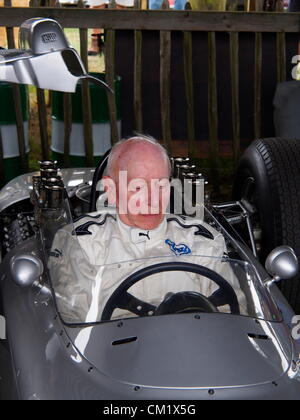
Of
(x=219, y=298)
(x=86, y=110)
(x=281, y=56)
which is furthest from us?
(x=281, y=56)

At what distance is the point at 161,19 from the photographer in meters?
5.75

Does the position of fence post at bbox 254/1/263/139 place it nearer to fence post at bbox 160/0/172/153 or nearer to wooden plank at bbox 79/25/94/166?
fence post at bbox 160/0/172/153

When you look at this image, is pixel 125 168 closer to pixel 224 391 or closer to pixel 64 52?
pixel 64 52

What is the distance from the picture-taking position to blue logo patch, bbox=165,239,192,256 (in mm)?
2602

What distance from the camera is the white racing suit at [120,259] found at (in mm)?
2312

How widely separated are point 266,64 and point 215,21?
0.96 meters

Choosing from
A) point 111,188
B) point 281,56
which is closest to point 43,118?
point 281,56

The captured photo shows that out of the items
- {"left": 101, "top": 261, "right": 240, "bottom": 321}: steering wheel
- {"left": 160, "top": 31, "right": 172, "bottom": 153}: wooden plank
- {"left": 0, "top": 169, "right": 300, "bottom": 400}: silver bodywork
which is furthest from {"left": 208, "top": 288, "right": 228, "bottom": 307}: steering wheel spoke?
{"left": 160, "top": 31, "right": 172, "bottom": 153}: wooden plank

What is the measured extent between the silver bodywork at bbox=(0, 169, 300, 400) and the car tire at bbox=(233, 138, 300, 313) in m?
1.19

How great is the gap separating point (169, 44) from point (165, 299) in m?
4.00

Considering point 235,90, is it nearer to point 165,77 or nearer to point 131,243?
point 165,77

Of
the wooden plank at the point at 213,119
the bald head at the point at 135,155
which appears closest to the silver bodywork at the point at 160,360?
the bald head at the point at 135,155

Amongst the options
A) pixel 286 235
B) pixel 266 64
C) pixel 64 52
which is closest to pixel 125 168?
pixel 64 52

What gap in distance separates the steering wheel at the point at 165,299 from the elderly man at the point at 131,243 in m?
0.07
